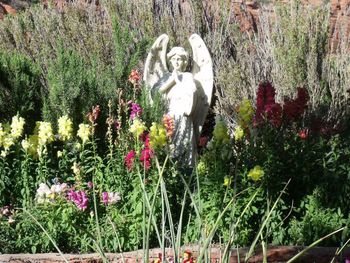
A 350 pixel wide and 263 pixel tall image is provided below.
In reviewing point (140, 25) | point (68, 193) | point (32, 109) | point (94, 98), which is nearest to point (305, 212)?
point (68, 193)

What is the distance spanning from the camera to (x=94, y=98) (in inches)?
296

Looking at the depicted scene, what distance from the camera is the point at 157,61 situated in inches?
318

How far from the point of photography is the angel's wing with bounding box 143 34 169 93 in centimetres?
798

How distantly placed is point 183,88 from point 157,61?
35.6 inches

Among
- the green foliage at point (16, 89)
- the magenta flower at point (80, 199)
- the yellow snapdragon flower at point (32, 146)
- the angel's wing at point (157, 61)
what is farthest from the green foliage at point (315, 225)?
the green foliage at point (16, 89)

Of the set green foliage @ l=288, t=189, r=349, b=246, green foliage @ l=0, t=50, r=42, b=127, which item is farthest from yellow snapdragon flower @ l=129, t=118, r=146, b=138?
green foliage @ l=0, t=50, r=42, b=127

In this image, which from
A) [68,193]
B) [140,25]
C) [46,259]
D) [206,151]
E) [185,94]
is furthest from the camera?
[140,25]

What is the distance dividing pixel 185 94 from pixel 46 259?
3.02 m

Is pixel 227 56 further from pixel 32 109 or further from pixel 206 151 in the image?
pixel 206 151

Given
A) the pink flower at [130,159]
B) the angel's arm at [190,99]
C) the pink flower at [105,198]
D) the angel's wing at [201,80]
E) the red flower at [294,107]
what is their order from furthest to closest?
the angel's wing at [201,80] → the angel's arm at [190,99] → the red flower at [294,107] → the pink flower at [130,159] → the pink flower at [105,198]

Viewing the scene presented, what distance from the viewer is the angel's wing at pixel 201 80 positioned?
7.57m

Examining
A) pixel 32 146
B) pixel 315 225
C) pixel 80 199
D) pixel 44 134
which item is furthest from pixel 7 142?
pixel 315 225

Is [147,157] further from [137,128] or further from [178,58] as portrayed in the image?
[178,58]

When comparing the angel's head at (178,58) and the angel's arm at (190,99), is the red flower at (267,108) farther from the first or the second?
the angel's head at (178,58)
